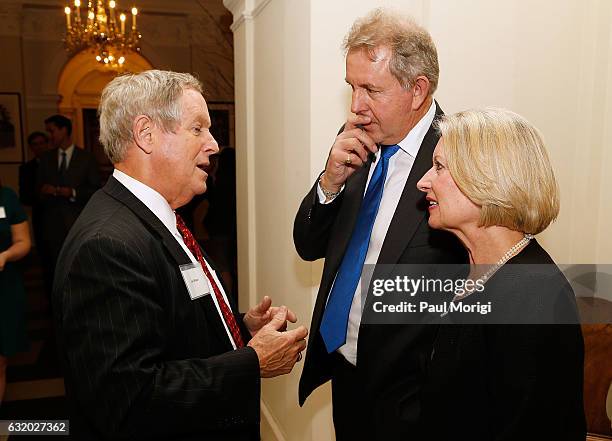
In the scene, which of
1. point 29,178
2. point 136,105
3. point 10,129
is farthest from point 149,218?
point 10,129

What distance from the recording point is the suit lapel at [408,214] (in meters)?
1.51

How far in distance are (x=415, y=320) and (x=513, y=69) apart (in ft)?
4.96

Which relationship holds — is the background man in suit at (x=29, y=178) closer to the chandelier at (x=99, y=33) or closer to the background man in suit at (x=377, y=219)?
the chandelier at (x=99, y=33)

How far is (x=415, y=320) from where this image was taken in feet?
4.89

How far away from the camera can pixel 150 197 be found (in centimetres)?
143

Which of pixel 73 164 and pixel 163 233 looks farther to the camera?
pixel 73 164

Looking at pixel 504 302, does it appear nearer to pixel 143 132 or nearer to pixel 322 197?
pixel 322 197

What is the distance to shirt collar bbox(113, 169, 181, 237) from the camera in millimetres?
1419

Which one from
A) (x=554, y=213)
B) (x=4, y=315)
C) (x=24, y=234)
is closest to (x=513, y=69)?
(x=554, y=213)

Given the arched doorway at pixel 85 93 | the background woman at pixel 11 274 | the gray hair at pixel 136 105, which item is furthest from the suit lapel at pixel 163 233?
the arched doorway at pixel 85 93

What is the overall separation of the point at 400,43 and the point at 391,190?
445 mm

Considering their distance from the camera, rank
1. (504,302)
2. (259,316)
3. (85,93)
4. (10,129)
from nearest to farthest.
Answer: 1. (504,302)
2. (259,316)
3. (10,129)
4. (85,93)

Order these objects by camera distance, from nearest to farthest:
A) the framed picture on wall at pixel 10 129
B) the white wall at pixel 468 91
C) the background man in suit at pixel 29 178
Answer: the white wall at pixel 468 91 → the background man in suit at pixel 29 178 → the framed picture on wall at pixel 10 129

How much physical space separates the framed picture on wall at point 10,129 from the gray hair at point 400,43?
9.19 m
